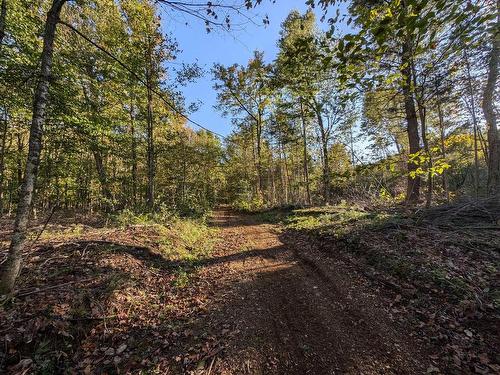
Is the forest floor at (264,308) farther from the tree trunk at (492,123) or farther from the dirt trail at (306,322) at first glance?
the tree trunk at (492,123)

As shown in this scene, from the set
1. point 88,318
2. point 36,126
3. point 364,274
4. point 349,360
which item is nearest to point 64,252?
point 88,318

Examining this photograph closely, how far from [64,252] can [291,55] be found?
6.02 metres

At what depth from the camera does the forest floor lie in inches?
121

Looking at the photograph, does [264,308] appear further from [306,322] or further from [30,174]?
[30,174]

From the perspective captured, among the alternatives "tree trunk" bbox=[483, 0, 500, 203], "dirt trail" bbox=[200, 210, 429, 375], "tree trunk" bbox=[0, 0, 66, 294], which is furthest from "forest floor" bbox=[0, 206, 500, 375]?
"tree trunk" bbox=[483, 0, 500, 203]

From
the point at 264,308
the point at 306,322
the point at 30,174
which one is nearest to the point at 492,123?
the point at 306,322

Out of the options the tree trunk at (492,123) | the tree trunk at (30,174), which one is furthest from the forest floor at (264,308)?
the tree trunk at (492,123)

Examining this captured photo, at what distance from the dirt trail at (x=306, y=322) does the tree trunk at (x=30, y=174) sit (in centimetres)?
330

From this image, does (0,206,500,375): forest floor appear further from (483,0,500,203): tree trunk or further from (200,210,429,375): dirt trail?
(483,0,500,203): tree trunk

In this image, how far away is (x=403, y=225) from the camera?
6957mm

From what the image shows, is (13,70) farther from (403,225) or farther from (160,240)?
(403,225)

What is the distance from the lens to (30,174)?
3.94 m

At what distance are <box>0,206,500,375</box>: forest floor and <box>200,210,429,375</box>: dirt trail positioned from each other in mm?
20

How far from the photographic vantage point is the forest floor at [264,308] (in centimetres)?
308
